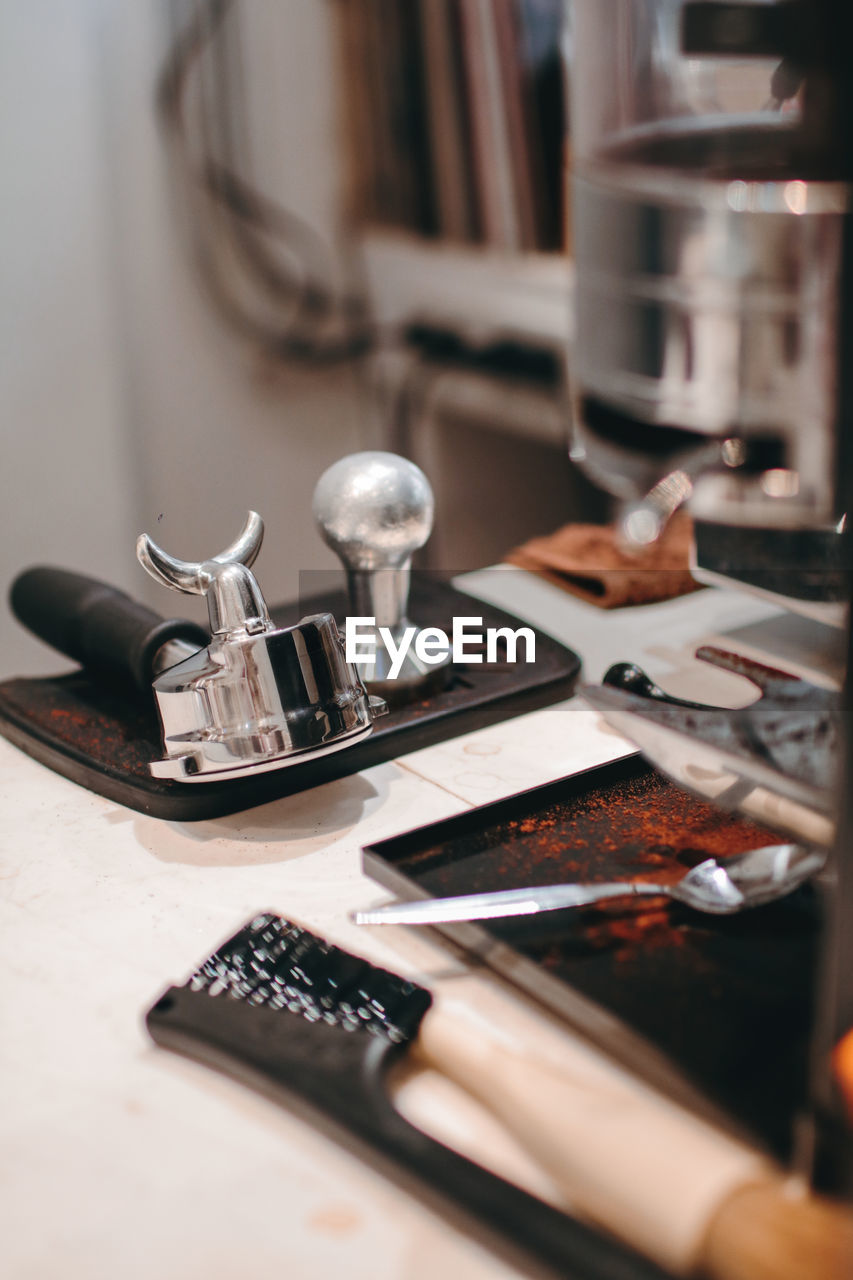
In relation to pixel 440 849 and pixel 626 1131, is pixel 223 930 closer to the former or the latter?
pixel 440 849

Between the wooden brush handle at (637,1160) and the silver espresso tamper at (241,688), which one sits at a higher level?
the silver espresso tamper at (241,688)

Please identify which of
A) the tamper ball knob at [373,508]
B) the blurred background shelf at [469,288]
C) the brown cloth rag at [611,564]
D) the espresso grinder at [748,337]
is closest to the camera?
the espresso grinder at [748,337]

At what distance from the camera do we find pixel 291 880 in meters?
0.57

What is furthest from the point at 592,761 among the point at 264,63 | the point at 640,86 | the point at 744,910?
the point at 264,63

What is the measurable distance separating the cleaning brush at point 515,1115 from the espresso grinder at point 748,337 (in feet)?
0.10

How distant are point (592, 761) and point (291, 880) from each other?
0.18 metres

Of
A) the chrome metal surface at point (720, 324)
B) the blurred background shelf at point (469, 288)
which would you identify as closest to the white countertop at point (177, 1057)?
the chrome metal surface at point (720, 324)

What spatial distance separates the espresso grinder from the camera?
34 cm

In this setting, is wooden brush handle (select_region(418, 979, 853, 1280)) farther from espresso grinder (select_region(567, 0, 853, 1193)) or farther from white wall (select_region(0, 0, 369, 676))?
white wall (select_region(0, 0, 369, 676))

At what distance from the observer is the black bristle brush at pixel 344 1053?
Answer: 1.17 ft

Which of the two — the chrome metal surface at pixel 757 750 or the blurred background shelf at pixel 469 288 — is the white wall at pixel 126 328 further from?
the chrome metal surface at pixel 757 750

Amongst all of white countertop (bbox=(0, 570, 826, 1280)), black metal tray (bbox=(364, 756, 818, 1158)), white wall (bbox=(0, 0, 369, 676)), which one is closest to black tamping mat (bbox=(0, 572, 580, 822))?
white countertop (bbox=(0, 570, 826, 1280))

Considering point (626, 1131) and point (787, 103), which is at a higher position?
point (787, 103)

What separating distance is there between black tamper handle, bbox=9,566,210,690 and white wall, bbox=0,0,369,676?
70 cm
